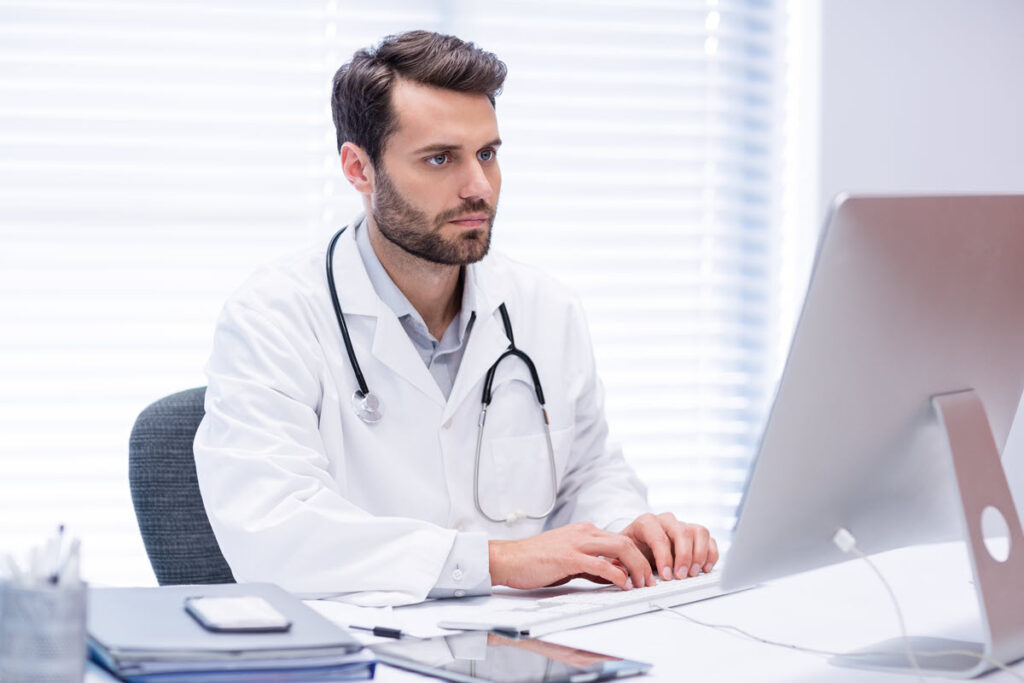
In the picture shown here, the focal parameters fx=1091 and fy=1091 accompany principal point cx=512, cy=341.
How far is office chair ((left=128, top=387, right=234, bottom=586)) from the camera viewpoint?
1560mm

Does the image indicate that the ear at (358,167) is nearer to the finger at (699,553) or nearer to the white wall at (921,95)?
the finger at (699,553)

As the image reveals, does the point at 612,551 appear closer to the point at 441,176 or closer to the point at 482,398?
the point at 482,398

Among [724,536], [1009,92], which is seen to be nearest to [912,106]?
[1009,92]

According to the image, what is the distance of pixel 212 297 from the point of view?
2.46m

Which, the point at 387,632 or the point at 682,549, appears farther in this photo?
the point at 682,549

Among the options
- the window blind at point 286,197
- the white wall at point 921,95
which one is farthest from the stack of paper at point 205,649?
the white wall at point 921,95

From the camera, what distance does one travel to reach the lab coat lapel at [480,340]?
65.7 inches

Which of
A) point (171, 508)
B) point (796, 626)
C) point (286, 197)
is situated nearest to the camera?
point (796, 626)

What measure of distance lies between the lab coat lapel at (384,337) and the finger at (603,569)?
0.44 meters

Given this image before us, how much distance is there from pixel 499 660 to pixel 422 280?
94 cm

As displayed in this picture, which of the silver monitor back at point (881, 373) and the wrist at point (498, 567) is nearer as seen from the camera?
the silver monitor back at point (881, 373)

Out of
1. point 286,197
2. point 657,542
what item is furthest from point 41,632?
point 286,197

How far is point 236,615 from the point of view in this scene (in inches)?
35.1

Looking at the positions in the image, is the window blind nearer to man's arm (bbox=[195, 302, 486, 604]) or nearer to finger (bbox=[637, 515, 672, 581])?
man's arm (bbox=[195, 302, 486, 604])
